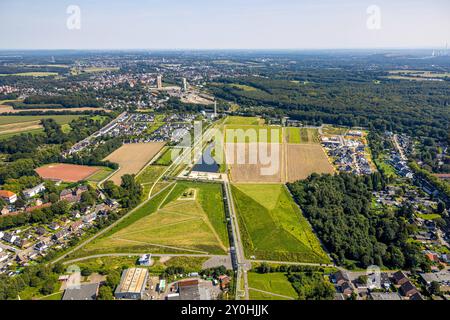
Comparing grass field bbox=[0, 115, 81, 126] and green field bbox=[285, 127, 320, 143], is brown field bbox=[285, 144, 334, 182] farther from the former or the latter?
grass field bbox=[0, 115, 81, 126]

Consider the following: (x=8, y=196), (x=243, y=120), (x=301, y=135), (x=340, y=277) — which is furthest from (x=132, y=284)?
(x=243, y=120)

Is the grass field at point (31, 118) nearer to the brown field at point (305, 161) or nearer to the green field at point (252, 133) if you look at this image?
the green field at point (252, 133)

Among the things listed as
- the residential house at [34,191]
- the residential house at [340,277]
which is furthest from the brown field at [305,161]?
the residential house at [34,191]

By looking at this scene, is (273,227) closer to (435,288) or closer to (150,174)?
(435,288)

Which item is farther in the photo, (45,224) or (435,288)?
(45,224)

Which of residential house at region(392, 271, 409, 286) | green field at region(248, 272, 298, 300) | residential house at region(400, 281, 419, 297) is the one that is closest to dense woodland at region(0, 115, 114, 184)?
green field at region(248, 272, 298, 300)
